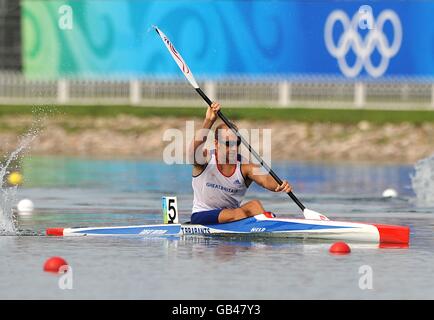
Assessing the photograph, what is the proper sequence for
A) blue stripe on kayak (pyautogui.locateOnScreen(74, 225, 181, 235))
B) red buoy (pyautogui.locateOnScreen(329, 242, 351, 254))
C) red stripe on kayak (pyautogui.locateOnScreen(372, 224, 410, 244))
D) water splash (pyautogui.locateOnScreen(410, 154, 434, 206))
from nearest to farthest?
red buoy (pyautogui.locateOnScreen(329, 242, 351, 254)) < red stripe on kayak (pyautogui.locateOnScreen(372, 224, 410, 244)) < blue stripe on kayak (pyautogui.locateOnScreen(74, 225, 181, 235)) < water splash (pyautogui.locateOnScreen(410, 154, 434, 206))

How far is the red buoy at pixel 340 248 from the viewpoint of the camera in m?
19.2

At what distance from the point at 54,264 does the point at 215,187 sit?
15.2 feet

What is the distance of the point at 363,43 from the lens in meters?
51.4

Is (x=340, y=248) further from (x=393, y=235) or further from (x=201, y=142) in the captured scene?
(x=201, y=142)

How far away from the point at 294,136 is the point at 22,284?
113ft

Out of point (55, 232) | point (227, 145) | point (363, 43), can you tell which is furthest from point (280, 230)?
point (363, 43)

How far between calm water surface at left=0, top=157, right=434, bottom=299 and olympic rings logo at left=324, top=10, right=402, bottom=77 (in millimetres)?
19976

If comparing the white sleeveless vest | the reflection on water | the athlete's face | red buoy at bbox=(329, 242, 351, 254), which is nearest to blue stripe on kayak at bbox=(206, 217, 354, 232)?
the white sleeveless vest

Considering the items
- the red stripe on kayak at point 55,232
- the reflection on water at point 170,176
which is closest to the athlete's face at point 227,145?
the red stripe on kayak at point 55,232

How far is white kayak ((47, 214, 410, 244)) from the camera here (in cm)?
2033

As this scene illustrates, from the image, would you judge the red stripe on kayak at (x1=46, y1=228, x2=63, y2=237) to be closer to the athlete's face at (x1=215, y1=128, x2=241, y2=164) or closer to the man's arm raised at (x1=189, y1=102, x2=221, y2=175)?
the man's arm raised at (x1=189, y1=102, x2=221, y2=175)
